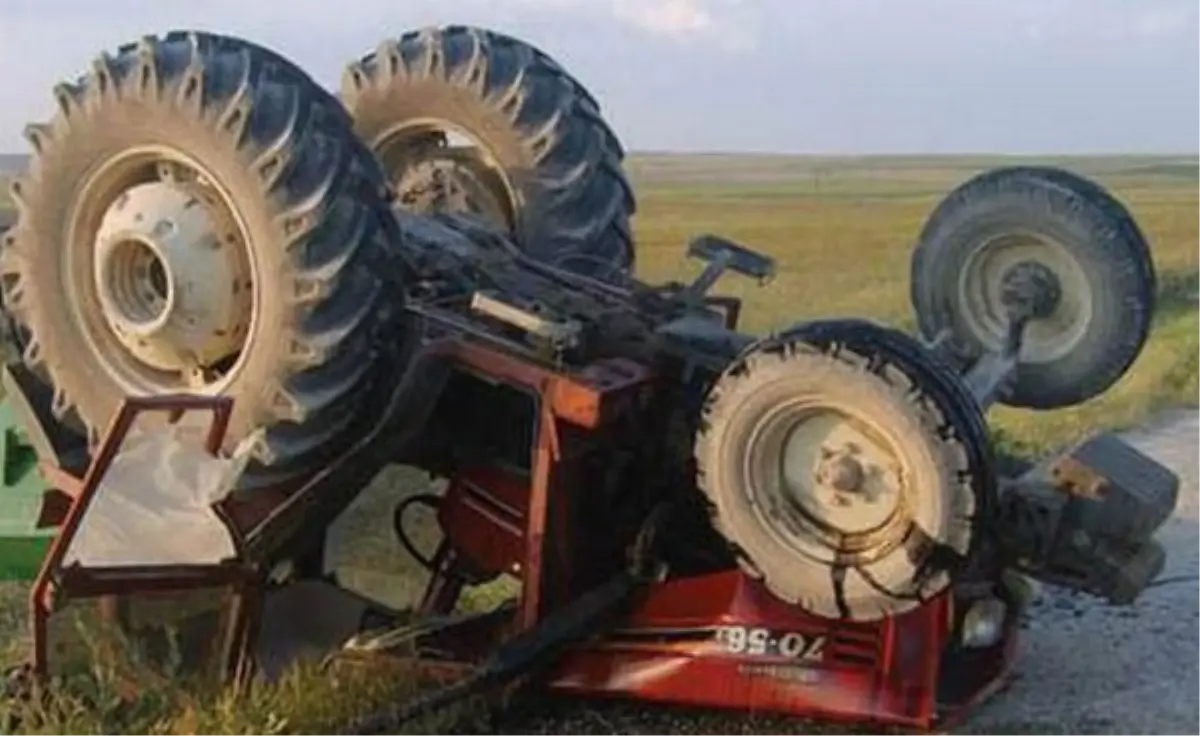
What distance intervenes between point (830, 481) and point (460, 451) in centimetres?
149

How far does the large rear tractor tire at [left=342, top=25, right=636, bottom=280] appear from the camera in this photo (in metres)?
7.57

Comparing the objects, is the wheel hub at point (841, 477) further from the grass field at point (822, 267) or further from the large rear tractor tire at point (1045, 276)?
the large rear tractor tire at point (1045, 276)

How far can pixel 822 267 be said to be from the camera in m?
39.3

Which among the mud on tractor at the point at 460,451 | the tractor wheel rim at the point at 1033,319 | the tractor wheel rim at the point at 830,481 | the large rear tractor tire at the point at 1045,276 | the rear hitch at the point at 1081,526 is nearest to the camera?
the tractor wheel rim at the point at 830,481

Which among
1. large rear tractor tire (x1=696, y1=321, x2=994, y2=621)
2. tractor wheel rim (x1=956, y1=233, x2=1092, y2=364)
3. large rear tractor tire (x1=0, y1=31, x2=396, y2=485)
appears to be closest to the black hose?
large rear tractor tire (x1=0, y1=31, x2=396, y2=485)

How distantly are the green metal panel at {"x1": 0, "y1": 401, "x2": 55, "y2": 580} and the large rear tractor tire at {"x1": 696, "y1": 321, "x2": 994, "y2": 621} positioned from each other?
2.44 metres

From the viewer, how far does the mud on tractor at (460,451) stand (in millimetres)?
5359

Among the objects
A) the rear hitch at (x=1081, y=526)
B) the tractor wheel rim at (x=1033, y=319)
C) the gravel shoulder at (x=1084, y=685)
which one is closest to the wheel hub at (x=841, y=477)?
the rear hitch at (x=1081, y=526)

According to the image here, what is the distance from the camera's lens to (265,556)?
19.6ft

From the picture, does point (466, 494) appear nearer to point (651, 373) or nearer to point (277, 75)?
point (651, 373)

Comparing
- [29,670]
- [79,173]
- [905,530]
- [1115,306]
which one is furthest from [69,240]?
[1115,306]

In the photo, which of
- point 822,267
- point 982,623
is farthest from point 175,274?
point 822,267

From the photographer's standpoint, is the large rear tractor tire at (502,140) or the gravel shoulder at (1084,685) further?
the large rear tractor tire at (502,140)

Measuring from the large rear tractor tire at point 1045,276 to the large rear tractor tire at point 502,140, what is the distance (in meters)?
1.20
